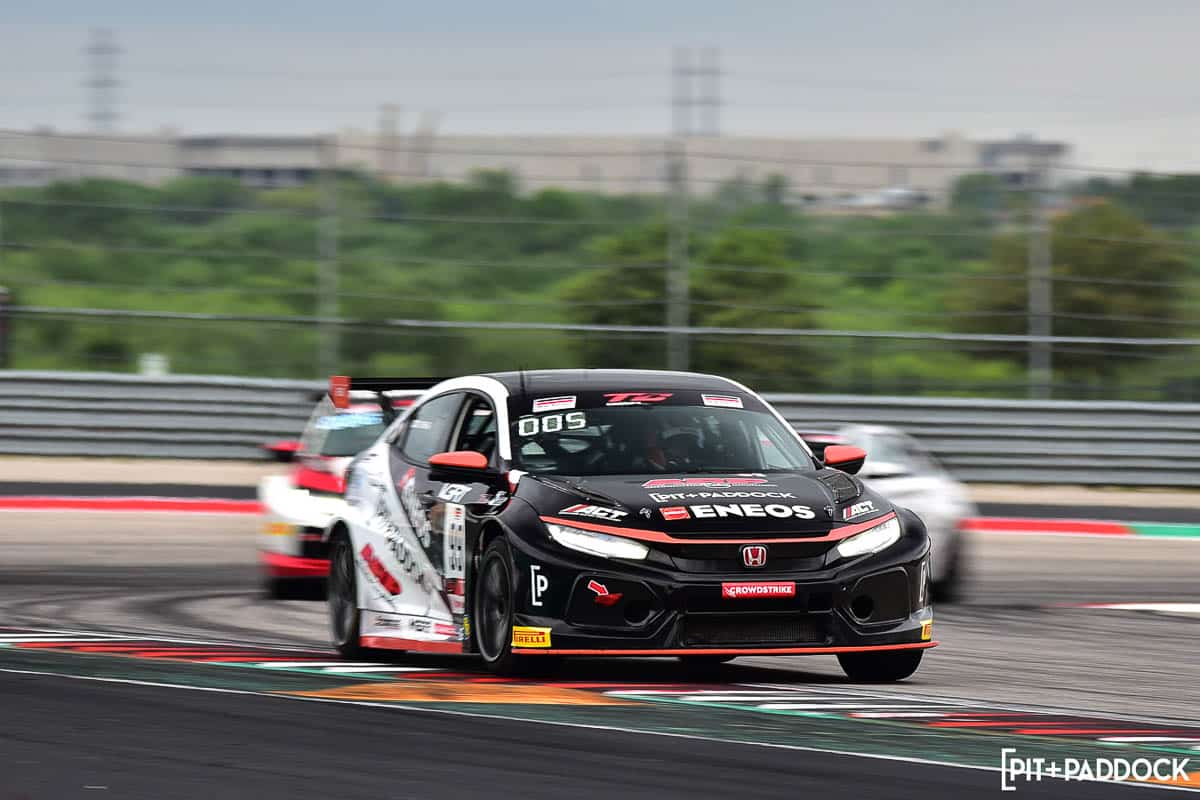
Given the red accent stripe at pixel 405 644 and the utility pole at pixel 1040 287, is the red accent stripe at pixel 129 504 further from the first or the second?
the red accent stripe at pixel 405 644

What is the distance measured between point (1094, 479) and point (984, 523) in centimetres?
365

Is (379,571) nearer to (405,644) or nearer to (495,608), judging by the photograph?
(405,644)

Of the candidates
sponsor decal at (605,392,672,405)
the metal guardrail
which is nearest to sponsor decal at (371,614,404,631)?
sponsor decal at (605,392,672,405)

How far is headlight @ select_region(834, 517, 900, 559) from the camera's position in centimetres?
772

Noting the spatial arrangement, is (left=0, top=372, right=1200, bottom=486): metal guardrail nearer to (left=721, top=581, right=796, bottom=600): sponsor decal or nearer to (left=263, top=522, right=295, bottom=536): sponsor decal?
(left=263, top=522, right=295, bottom=536): sponsor decal

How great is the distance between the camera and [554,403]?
8.56 meters

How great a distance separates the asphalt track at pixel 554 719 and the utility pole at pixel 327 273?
1070 cm

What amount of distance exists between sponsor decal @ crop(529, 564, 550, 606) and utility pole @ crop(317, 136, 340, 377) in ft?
48.8

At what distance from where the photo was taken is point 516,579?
7.60 meters

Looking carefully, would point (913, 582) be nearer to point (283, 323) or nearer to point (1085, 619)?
point (1085, 619)

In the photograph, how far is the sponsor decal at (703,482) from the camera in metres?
7.89

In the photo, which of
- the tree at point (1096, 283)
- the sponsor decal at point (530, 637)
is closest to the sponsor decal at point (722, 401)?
the sponsor decal at point (530, 637)

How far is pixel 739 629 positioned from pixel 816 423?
44.9 ft

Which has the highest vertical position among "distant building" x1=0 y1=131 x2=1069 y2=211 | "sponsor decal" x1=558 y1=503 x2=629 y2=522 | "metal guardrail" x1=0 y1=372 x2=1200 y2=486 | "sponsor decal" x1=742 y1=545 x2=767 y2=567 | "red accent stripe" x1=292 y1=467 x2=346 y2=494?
"distant building" x1=0 y1=131 x2=1069 y2=211
